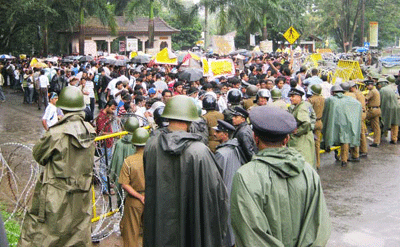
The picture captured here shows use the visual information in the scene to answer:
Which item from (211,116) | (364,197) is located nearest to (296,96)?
(211,116)

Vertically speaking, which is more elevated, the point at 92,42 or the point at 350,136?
the point at 92,42

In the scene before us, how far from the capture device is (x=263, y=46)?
105 feet

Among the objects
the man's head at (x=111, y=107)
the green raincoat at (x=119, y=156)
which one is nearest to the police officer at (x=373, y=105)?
the man's head at (x=111, y=107)

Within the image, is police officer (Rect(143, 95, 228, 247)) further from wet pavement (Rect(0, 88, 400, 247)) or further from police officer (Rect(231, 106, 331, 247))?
wet pavement (Rect(0, 88, 400, 247))

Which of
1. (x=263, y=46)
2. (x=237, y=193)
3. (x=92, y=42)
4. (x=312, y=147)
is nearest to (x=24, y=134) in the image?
(x=312, y=147)

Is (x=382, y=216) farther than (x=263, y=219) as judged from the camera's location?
Yes

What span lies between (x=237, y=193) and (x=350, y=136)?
7678 mm

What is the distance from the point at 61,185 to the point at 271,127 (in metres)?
2.40

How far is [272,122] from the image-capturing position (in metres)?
3.32

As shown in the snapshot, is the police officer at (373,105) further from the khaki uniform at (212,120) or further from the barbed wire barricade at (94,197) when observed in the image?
the barbed wire barricade at (94,197)

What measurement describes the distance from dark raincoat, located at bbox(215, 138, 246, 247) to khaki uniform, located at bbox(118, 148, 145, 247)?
88 cm

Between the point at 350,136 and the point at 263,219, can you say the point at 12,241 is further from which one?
the point at 350,136

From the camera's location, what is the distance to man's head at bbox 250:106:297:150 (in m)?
3.31

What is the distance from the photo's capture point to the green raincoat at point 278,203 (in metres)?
3.11
